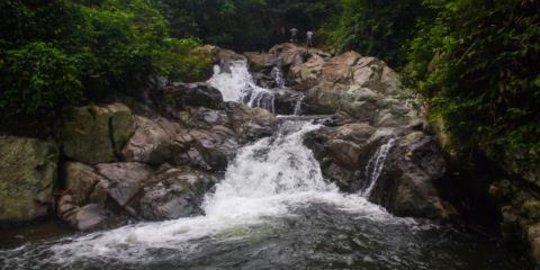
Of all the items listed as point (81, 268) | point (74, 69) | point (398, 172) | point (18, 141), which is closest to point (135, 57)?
point (74, 69)

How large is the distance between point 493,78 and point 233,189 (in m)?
7.44

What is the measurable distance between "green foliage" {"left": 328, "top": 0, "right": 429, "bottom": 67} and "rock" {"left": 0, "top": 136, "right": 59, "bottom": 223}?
1394 cm

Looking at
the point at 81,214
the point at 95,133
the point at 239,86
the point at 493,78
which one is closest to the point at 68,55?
the point at 95,133

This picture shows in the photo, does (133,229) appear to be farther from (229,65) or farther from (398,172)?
(229,65)

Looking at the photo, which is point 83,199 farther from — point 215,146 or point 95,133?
point 215,146

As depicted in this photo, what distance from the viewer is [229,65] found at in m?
22.9

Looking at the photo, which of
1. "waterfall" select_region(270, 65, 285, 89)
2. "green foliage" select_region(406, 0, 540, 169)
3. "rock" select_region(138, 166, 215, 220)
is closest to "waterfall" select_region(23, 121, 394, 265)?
"rock" select_region(138, 166, 215, 220)

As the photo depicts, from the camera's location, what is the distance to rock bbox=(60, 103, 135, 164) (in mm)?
12008

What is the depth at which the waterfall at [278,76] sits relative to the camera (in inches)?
889

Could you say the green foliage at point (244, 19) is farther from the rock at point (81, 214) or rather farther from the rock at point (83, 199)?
the rock at point (81, 214)

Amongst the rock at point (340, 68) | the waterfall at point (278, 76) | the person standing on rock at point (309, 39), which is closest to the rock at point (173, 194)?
the rock at point (340, 68)

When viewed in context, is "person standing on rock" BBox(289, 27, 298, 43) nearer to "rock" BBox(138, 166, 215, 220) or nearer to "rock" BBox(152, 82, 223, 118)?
"rock" BBox(152, 82, 223, 118)

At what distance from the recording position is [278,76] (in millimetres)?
23062

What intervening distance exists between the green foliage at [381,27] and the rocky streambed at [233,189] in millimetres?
4049
